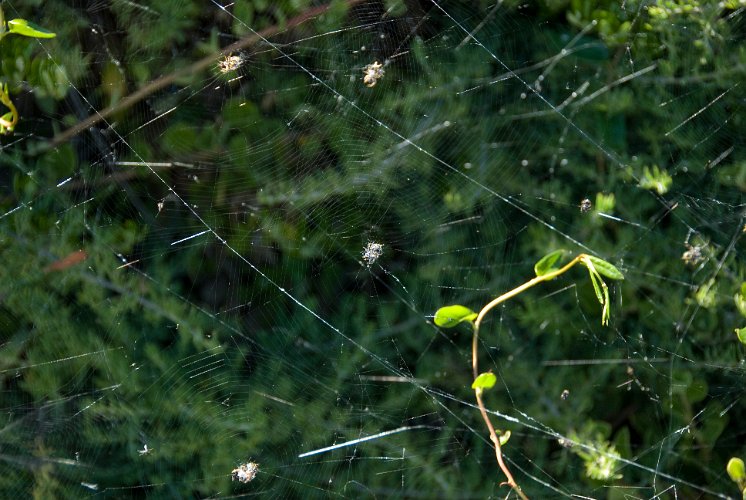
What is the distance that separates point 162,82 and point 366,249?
417 millimetres

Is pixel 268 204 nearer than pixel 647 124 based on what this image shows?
Yes

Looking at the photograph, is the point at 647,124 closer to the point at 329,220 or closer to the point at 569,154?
the point at 569,154

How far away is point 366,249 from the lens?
4.57 ft

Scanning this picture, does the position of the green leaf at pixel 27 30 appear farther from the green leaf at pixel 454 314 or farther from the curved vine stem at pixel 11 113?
the green leaf at pixel 454 314

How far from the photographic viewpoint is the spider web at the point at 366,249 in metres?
1.32

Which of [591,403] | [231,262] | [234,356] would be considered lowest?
[591,403]

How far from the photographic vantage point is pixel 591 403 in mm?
1474

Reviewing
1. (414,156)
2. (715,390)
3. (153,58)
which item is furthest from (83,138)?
(715,390)

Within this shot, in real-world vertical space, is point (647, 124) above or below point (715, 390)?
above

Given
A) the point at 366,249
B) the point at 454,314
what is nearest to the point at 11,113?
the point at 366,249

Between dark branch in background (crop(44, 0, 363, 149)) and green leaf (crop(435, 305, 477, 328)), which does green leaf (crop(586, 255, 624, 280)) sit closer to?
green leaf (crop(435, 305, 477, 328))

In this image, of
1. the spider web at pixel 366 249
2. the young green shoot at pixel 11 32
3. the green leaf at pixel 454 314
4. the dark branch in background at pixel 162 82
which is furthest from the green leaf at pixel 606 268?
the young green shoot at pixel 11 32

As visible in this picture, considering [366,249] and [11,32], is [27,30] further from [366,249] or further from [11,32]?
[366,249]

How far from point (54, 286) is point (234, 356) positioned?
30cm
